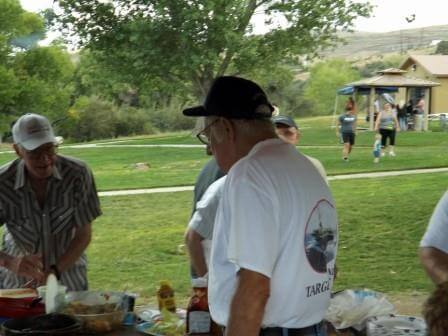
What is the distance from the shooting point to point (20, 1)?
555cm

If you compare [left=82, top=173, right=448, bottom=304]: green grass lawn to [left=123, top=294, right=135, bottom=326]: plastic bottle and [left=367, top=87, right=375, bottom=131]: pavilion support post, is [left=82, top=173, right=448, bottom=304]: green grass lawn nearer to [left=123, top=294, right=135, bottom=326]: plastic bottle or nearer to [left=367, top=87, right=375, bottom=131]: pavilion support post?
[left=123, top=294, right=135, bottom=326]: plastic bottle

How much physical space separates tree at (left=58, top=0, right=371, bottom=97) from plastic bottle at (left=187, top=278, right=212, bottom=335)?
7.54ft

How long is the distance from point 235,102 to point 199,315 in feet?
2.63

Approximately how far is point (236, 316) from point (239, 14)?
502 cm

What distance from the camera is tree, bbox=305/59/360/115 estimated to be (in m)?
17.0

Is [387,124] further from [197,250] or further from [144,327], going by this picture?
[144,327]

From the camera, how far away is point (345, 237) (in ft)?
26.0

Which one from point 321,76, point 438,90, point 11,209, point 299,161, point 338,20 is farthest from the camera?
point 438,90

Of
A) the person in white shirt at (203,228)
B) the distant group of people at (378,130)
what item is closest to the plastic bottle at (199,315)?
the person in white shirt at (203,228)

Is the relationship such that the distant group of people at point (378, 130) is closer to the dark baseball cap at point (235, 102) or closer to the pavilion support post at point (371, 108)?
the pavilion support post at point (371, 108)

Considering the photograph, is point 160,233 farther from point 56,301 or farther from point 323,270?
point 323,270

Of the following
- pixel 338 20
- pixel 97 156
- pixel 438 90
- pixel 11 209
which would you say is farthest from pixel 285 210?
pixel 438 90

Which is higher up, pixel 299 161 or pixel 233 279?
pixel 299 161

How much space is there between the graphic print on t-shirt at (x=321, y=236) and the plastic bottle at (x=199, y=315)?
1.84ft
